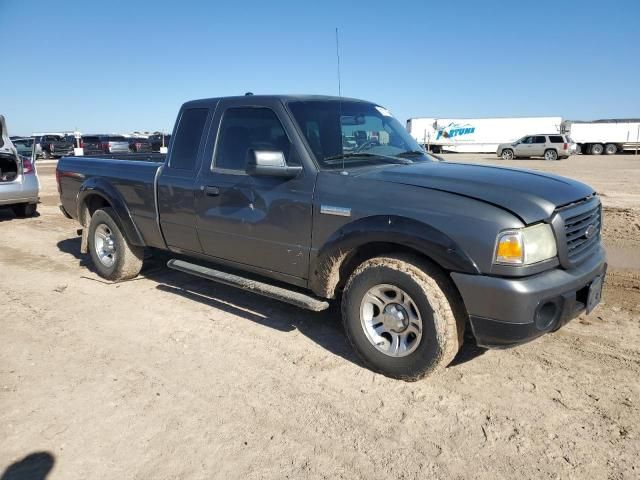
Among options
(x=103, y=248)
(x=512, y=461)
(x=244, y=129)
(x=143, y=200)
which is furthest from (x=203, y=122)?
(x=512, y=461)

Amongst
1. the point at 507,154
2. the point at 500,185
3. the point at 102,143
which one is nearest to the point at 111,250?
the point at 500,185

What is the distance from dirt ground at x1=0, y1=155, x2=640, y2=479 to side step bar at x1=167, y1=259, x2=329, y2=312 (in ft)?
1.38

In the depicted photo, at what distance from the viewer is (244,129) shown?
444 cm

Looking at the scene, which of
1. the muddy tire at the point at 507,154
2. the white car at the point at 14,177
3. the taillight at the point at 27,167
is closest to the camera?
the white car at the point at 14,177

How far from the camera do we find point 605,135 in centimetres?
4266

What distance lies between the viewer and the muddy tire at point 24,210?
35.7 ft

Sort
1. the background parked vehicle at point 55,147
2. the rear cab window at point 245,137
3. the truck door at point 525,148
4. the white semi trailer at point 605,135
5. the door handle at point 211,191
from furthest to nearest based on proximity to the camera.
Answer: the white semi trailer at point 605,135, the truck door at point 525,148, the background parked vehicle at point 55,147, the door handle at point 211,191, the rear cab window at point 245,137

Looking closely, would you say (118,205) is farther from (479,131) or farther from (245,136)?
(479,131)

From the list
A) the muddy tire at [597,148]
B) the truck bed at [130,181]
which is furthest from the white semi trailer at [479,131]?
the truck bed at [130,181]

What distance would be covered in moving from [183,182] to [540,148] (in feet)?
113

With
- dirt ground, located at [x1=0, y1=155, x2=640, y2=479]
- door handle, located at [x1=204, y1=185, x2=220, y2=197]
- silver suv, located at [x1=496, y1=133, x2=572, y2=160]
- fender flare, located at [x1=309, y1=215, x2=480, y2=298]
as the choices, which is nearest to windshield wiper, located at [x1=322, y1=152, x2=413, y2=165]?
fender flare, located at [x1=309, y1=215, x2=480, y2=298]

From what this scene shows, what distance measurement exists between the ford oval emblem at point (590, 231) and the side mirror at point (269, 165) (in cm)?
207

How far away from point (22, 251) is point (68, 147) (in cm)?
2950

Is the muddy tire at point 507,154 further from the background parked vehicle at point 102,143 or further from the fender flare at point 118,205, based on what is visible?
the fender flare at point 118,205
